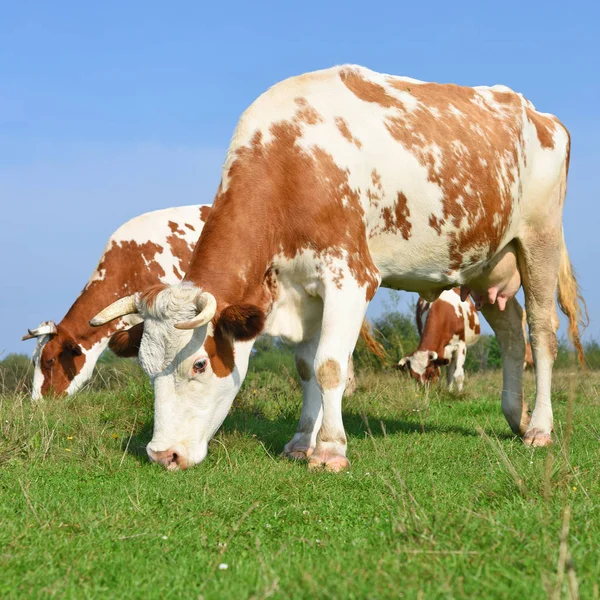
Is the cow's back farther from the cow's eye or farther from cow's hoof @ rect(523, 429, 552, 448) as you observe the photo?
cow's hoof @ rect(523, 429, 552, 448)

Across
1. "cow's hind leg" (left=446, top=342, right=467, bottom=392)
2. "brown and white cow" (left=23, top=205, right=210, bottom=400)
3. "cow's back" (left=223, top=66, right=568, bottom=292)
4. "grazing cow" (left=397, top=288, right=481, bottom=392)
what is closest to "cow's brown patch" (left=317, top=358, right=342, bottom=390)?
"cow's back" (left=223, top=66, right=568, bottom=292)

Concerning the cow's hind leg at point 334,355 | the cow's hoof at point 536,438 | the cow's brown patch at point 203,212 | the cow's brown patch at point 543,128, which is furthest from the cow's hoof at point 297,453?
the cow's brown patch at point 203,212

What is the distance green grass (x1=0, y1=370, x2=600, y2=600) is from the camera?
117 inches

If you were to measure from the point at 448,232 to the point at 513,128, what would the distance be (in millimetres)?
1628

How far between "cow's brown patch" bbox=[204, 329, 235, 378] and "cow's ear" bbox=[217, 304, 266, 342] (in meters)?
0.09

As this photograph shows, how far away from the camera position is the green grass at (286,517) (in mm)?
2982

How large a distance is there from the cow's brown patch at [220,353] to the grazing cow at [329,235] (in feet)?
0.03

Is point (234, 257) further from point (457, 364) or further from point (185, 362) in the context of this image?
point (457, 364)

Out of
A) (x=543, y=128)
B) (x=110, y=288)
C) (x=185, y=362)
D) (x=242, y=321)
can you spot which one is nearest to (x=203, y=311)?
(x=242, y=321)

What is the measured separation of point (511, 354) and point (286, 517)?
15.0 feet

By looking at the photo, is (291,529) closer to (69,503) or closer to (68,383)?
(69,503)

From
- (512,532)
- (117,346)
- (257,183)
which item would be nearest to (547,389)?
(257,183)

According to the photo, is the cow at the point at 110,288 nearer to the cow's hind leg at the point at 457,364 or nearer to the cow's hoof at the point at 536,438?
the cow's hoof at the point at 536,438

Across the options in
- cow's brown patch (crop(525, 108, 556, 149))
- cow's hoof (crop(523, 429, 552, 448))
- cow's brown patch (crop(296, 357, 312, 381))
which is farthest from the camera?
cow's brown patch (crop(525, 108, 556, 149))
